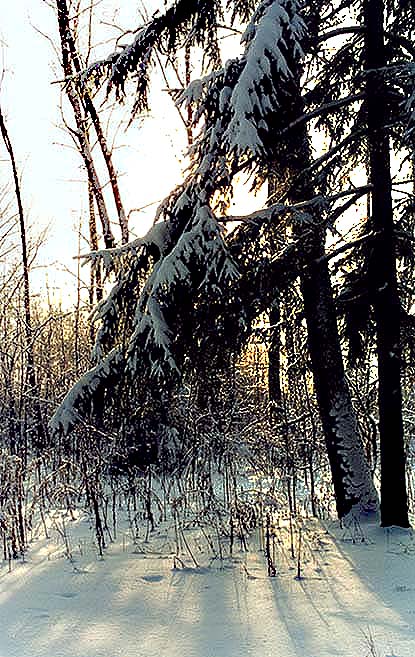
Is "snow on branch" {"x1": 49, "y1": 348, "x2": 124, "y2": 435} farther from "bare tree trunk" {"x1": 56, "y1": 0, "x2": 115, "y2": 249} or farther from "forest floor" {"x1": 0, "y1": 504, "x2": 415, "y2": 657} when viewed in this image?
"bare tree trunk" {"x1": 56, "y1": 0, "x2": 115, "y2": 249}

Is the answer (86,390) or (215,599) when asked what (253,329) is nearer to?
(86,390)

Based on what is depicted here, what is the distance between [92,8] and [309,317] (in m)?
9.10

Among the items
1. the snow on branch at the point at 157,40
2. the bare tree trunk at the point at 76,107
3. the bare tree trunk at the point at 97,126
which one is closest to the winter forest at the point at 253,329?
the snow on branch at the point at 157,40

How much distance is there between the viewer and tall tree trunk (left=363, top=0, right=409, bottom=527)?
21.5ft

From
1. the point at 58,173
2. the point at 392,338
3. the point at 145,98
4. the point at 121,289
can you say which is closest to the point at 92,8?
the point at 58,173

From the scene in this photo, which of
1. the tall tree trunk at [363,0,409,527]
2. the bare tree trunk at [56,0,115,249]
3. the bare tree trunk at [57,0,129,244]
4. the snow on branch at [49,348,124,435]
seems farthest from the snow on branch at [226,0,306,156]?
the bare tree trunk at [56,0,115,249]

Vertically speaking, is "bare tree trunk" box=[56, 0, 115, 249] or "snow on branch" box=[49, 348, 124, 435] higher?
"bare tree trunk" box=[56, 0, 115, 249]

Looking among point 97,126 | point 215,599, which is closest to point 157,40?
point 215,599

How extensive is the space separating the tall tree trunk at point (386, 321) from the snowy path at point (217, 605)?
1.63 feet

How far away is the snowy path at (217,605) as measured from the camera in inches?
168

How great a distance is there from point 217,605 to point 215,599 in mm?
126

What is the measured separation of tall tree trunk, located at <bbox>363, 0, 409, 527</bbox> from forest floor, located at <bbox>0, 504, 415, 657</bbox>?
464 mm

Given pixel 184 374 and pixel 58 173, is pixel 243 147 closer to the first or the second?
pixel 184 374

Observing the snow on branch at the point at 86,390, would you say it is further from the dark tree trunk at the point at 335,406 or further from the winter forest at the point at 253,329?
the dark tree trunk at the point at 335,406
